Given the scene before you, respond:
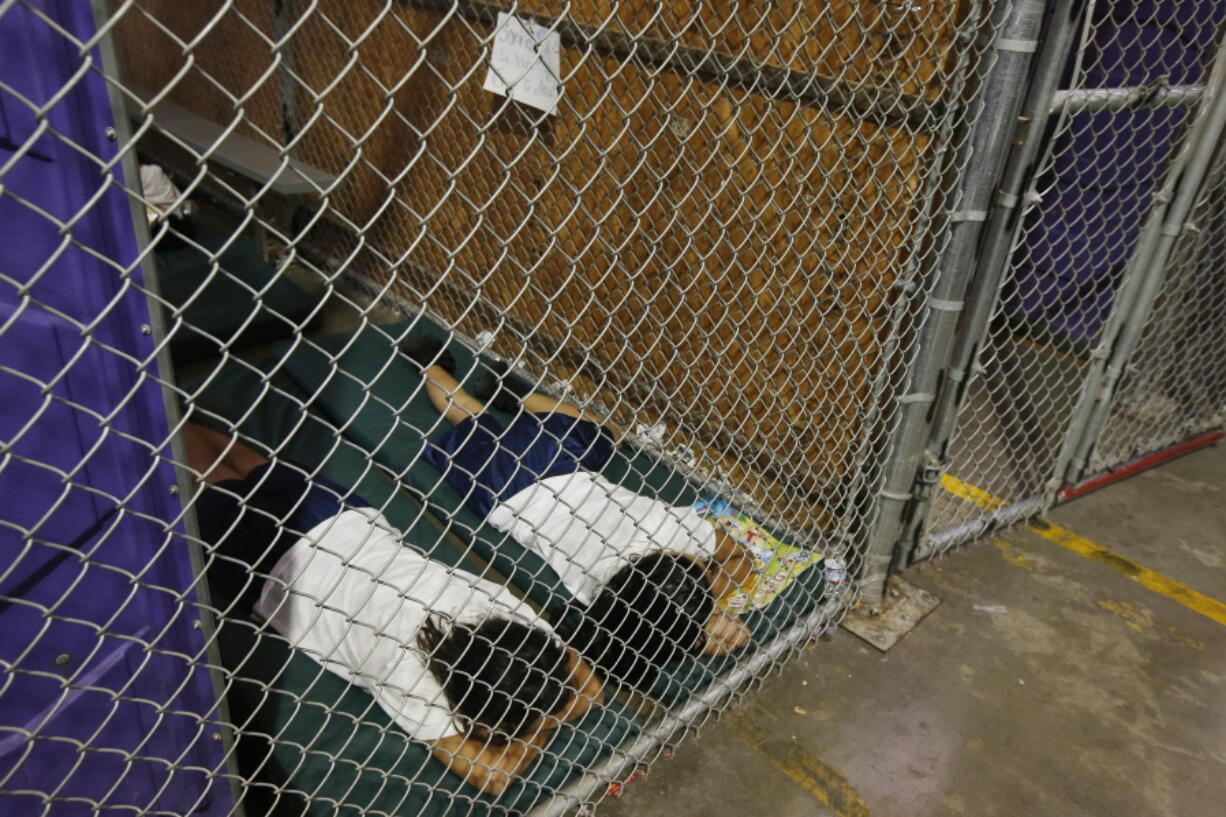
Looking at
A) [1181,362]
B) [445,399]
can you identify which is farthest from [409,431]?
[1181,362]

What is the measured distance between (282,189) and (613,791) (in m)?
3.37

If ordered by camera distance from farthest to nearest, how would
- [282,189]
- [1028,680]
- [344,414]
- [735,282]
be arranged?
[282,189] < [344,414] < [735,282] < [1028,680]

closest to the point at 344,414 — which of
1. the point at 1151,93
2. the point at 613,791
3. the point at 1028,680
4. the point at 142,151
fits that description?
the point at 613,791

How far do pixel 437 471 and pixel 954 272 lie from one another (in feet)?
6.88

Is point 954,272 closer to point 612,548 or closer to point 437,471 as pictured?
point 612,548

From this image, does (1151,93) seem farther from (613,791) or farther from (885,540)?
(613,791)

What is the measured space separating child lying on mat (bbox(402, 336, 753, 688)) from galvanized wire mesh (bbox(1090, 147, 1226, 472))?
194 cm

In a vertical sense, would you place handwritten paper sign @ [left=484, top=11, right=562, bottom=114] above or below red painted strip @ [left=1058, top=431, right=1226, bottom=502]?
below

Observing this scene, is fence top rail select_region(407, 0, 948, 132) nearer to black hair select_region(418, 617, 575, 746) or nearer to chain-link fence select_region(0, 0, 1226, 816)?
chain-link fence select_region(0, 0, 1226, 816)

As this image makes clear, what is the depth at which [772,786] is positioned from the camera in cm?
225

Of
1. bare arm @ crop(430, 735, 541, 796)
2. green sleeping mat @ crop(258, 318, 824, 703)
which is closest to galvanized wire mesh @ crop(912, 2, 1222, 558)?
green sleeping mat @ crop(258, 318, 824, 703)

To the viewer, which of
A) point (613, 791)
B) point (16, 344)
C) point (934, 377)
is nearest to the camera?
point (16, 344)

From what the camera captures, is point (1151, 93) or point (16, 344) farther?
point (1151, 93)

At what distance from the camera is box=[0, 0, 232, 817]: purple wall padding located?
1.07 m
